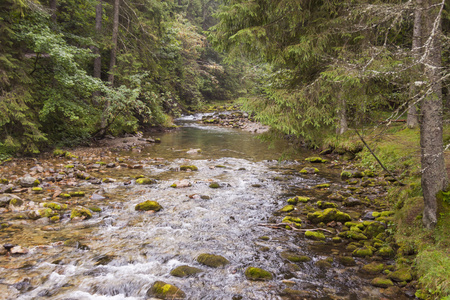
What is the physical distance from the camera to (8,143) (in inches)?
358

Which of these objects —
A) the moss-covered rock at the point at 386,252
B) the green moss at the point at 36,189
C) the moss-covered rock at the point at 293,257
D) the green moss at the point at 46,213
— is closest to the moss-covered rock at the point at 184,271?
the moss-covered rock at the point at 293,257

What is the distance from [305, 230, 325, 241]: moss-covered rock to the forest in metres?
1.83

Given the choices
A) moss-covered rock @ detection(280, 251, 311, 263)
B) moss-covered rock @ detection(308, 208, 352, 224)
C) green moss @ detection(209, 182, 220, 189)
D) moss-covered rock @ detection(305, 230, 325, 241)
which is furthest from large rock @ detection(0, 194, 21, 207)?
moss-covered rock @ detection(308, 208, 352, 224)

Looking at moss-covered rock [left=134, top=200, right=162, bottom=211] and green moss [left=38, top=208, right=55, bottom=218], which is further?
moss-covered rock [left=134, top=200, right=162, bottom=211]

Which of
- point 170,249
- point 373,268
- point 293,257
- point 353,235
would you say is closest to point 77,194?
point 170,249

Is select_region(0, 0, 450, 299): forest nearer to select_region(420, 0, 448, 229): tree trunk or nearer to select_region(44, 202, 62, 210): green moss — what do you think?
select_region(420, 0, 448, 229): tree trunk

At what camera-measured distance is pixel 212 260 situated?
464 cm

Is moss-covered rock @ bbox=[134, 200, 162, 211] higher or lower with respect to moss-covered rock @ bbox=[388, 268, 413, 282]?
lower

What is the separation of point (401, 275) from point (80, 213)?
6.64m

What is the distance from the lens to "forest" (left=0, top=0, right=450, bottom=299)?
13.5 ft

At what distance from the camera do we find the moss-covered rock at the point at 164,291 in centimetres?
376

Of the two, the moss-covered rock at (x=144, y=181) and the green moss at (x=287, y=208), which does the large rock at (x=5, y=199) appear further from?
the green moss at (x=287, y=208)

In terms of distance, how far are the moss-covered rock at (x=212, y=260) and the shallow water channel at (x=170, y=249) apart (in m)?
0.10

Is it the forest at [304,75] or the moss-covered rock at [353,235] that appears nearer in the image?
the forest at [304,75]
